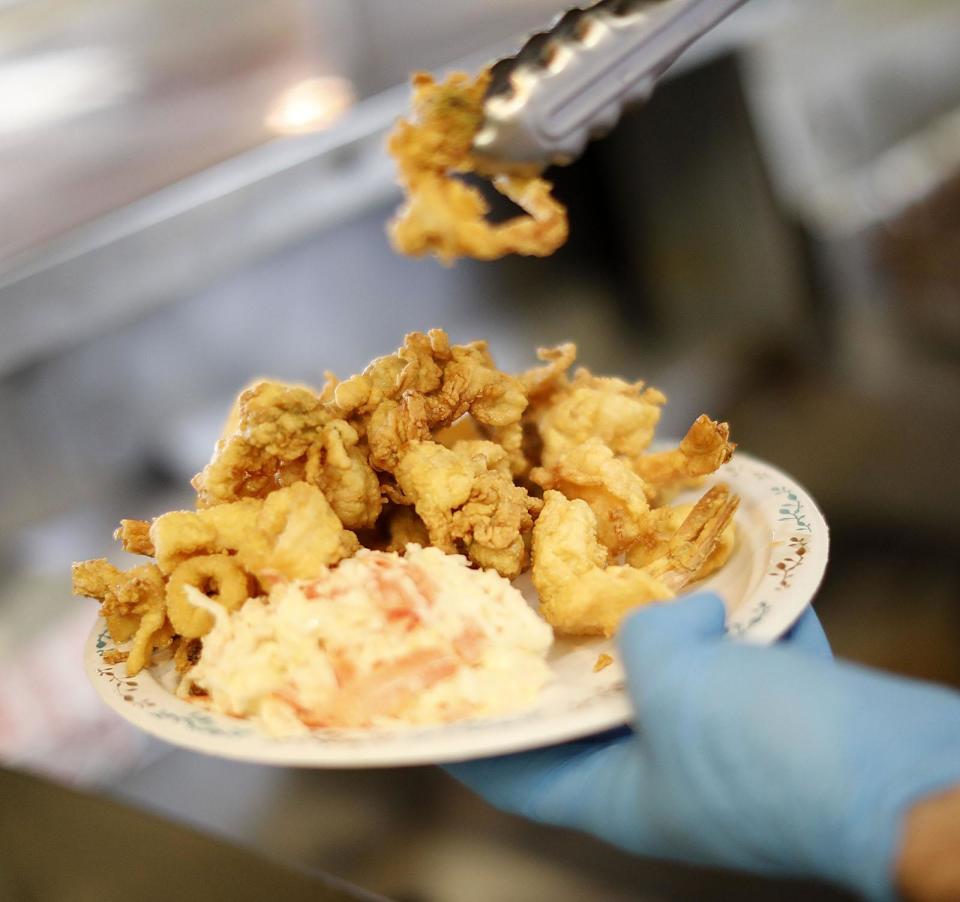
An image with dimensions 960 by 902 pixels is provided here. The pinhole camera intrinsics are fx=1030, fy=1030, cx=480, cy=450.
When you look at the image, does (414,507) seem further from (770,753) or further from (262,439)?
(770,753)

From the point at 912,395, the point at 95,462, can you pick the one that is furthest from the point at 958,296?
the point at 95,462

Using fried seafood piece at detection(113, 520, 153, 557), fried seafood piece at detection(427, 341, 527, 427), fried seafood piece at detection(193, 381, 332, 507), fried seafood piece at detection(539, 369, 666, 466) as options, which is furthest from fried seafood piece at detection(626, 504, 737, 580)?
fried seafood piece at detection(113, 520, 153, 557)

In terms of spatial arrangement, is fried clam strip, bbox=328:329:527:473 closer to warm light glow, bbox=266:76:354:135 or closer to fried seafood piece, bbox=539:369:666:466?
fried seafood piece, bbox=539:369:666:466

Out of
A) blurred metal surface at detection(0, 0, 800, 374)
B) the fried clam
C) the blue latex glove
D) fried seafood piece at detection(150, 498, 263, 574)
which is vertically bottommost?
the blue latex glove

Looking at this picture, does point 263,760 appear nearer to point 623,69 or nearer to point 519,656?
point 519,656

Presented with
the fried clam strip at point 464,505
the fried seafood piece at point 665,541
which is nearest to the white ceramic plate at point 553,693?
the fried seafood piece at point 665,541

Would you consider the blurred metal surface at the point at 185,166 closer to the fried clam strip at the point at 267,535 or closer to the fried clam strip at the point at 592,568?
the fried clam strip at the point at 267,535
